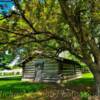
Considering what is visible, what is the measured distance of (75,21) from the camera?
15.2 metres

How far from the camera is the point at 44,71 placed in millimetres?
32812

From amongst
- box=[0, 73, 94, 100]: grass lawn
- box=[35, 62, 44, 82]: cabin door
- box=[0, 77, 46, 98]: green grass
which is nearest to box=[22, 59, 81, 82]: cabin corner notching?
box=[35, 62, 44, 82]: cabin door

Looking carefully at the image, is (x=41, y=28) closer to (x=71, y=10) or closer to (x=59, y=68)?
(x=71, y=10)

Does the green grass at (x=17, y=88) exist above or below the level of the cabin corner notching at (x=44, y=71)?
below

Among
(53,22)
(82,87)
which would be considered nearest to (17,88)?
(82,87)

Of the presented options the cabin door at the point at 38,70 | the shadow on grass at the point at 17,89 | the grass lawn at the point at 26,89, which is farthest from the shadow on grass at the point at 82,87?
the cabin door at the point at 38,70

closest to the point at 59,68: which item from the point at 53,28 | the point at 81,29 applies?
the point at 53,28

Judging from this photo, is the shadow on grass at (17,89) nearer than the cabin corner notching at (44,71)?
Yes

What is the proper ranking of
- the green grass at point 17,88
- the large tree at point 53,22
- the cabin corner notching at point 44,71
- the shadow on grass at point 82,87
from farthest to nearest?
the cabin corner notching at point 44,71
the shadow on grass at point 82,87
the green grass at point 17,88
the large tree at point 53,22

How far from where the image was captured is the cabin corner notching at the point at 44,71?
31781 millimetres

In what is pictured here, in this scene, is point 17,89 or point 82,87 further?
point 82,87

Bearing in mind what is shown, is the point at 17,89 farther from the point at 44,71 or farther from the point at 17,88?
the point at 44,71

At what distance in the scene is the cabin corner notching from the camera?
31.8 m

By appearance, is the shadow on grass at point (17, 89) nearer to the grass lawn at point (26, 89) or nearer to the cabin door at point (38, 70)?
the grass lawn at point (26, 89)
